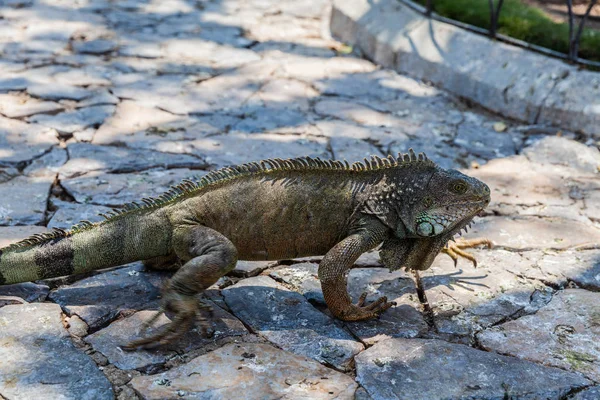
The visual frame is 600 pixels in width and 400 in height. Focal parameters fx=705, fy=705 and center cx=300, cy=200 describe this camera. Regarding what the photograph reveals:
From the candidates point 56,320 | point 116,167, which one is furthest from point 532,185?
point 56,320

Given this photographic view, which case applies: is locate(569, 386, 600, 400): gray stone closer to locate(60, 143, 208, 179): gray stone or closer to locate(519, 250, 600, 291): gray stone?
locate(519, 250, 600, 291): gray stone

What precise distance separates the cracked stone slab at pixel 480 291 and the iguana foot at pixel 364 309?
0.98 ft

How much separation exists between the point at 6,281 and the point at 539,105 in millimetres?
5069

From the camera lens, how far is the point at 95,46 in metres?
8.20

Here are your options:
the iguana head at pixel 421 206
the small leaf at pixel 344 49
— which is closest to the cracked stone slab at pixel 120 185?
the iguana head at pixel 421 206

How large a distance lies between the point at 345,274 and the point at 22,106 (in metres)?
4.00

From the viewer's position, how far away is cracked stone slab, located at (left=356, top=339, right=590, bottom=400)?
313 cm

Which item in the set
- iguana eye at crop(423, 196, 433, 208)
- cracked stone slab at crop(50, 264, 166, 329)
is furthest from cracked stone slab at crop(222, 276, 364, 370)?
iguana eye at crop(423, 196, 433, 208)

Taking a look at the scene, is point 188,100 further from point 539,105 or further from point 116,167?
point 539,105

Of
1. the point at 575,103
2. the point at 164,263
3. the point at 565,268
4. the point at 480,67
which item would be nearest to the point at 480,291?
the point at 565,268

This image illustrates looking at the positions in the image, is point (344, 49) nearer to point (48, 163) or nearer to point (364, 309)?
point (48, 163)

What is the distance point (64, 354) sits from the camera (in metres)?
3.28

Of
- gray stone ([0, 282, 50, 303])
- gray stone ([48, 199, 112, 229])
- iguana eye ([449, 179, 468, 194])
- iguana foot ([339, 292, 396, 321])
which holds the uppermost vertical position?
iguana eye ([449, 179, 468, 194])

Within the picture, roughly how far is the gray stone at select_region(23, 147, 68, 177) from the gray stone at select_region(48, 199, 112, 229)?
0.50 metres
